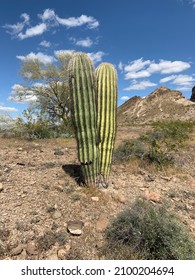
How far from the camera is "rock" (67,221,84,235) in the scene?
4.07 meters

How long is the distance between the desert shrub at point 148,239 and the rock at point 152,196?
1.26 metres

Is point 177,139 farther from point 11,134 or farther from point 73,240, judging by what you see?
point 73,240

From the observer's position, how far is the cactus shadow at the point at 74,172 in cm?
598

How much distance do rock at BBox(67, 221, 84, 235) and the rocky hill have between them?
41127 mm

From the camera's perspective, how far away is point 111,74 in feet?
19.2

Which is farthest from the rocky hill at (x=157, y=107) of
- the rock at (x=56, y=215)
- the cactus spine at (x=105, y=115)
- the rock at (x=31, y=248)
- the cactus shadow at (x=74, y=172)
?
the rock at (x=31, y=248)

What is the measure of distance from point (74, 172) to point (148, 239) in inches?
120

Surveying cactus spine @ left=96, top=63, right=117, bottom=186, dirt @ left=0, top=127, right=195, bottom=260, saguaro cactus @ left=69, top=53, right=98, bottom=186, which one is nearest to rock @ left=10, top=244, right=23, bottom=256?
dirt @ left=0, top=127, right=195, bottom=260

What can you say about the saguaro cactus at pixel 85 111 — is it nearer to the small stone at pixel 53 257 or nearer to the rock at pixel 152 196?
the rock at pixel 152 196

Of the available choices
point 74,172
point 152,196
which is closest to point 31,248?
point 152,196

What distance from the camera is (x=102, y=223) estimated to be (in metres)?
4.36

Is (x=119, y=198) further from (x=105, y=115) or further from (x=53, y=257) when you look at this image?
(x=53, y=257)
